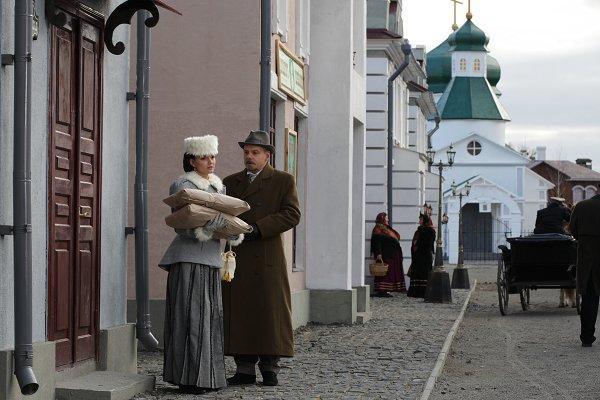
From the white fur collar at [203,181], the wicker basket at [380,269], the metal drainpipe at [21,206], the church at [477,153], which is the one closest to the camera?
the metal drainpipe at [21,206]

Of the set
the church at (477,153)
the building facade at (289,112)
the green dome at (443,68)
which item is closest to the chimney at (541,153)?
the church at (477,153)

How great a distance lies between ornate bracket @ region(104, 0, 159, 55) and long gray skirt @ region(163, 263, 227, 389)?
1708 mm

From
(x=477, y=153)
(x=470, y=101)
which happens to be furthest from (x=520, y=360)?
(x=470, y=101)

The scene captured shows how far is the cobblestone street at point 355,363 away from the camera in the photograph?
36.4ft

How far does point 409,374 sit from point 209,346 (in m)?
2.90

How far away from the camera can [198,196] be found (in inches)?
415

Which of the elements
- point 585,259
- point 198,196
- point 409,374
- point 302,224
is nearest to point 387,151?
point 302,224

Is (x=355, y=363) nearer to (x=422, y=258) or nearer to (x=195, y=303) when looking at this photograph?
(x=195, y=303)

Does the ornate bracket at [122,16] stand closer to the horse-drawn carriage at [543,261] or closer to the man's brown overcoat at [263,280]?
the man's brown overcoat at [263,280]

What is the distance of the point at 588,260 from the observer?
1655cm

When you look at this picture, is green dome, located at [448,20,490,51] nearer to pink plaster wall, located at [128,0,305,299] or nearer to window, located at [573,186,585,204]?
window, located at [573,186,585,204]

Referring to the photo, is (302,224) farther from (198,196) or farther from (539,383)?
(198,196)

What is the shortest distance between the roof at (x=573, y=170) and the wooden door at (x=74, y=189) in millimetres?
140388

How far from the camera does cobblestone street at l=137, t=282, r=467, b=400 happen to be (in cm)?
1109
